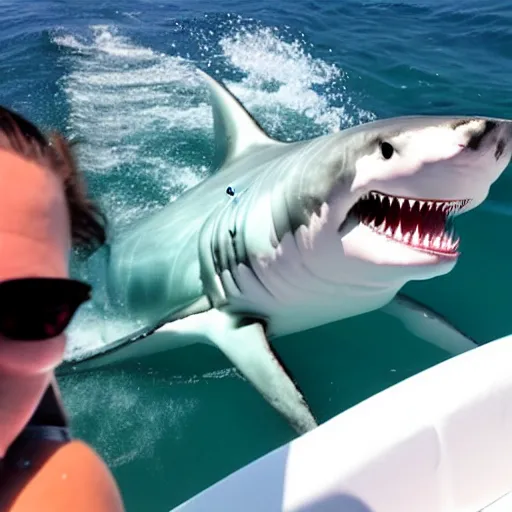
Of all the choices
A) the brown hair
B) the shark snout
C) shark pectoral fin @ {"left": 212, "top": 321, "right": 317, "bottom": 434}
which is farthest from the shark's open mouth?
the brown hair

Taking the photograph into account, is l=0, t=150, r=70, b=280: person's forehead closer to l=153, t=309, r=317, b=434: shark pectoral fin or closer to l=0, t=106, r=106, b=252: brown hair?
l=0, t=106, r=106, b=252: brown hair

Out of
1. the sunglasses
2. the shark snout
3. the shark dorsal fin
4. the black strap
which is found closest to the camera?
the sunglasses

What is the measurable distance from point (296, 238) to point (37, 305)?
1075mm

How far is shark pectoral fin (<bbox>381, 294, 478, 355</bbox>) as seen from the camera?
1.98 meters

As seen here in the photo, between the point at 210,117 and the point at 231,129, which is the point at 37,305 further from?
the point at 210,117

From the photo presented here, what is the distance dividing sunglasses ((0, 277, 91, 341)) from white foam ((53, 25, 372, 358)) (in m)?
1.76

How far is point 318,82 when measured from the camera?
4543 mm

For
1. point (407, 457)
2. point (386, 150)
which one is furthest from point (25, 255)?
point (386, 150)

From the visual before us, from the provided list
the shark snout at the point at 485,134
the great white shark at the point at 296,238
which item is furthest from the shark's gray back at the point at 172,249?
the shark snout at the point at 485,134

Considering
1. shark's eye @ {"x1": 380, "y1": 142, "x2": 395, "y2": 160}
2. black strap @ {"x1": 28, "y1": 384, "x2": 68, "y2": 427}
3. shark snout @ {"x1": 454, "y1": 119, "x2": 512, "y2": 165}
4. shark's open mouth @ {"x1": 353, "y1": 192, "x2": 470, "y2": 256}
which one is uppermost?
shark snout @ {"x1": 454, "y1": 119, "x2": 512, "y2": 165}

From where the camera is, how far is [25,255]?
2.00 feet

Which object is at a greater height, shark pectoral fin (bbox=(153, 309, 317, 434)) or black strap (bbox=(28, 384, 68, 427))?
black strap (bbox=(28, 384, 68, 427))

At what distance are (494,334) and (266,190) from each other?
91cm

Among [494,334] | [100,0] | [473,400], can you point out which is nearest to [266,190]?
[473,400]
